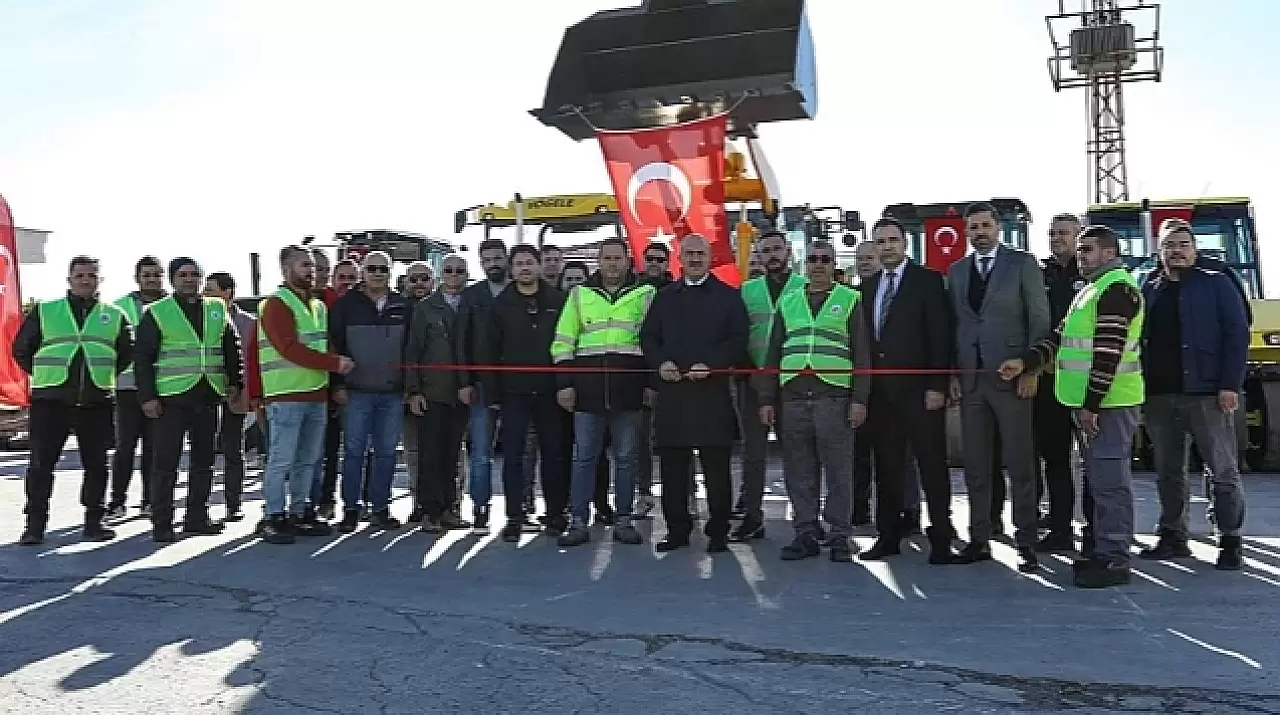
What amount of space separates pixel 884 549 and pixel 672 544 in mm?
1318

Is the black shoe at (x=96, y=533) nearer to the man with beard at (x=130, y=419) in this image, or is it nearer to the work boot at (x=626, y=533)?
the man with beard at (x=130, y=419)

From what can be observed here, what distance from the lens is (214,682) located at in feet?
16.1

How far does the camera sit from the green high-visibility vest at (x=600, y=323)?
8008 mm

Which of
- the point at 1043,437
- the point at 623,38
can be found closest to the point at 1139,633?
the point at 1043,437

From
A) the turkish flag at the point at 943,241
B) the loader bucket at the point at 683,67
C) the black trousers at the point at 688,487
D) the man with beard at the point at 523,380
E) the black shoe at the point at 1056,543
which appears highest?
the loader bucket at the point at 683,67

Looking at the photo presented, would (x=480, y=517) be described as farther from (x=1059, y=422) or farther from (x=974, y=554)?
(x=1059, y=422)

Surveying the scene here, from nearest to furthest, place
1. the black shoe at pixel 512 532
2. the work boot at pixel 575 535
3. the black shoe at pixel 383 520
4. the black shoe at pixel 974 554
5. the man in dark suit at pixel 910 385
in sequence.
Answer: the black shoe at pixel 974 554 → the man in dark suit at pixel 910 385 → the work boot at pixel 575 535 → the black shoe at pixel 512 532 → the black shoe at pixel 383 520

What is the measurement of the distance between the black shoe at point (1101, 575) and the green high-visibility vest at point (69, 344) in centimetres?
667

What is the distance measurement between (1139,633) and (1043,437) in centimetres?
228

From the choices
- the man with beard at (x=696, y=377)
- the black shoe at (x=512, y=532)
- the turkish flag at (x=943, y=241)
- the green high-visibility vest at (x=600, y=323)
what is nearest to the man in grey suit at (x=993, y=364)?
the man with beard at (x=696, y=377)

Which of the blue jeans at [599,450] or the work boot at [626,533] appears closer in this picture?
the work boot at [626,533]

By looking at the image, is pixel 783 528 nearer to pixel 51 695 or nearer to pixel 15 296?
pixel 51 695

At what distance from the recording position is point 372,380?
868cm

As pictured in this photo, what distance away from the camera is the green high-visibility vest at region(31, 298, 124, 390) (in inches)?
339
